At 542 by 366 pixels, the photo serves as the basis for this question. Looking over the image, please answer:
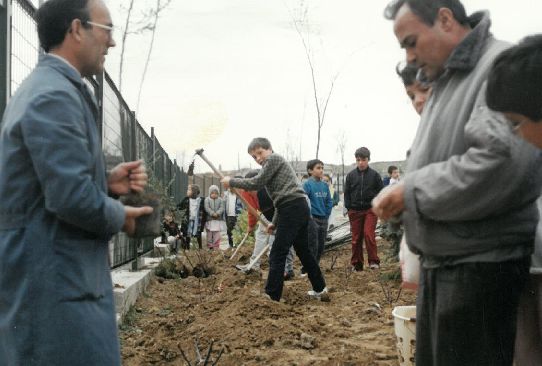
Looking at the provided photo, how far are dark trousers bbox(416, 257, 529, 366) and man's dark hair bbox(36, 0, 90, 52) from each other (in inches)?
59.0

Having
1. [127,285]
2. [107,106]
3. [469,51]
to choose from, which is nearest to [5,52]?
[469,51]

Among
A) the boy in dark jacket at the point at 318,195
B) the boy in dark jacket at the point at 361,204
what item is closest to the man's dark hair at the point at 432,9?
the boy in dark jacket at the point at 361,204

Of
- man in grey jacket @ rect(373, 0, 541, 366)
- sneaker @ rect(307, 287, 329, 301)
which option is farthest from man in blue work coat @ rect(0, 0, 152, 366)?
sneaker @ rect(307, 287, 329, 301)

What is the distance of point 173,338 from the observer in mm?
5367

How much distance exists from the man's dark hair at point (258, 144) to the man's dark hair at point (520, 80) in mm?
5405

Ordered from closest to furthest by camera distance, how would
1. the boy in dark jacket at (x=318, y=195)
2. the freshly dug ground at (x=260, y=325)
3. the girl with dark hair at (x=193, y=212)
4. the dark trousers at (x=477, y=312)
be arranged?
the dark trousers at (x=477, y=312), the freshly dug ground at (x=260, y=325), the boy in dark jacket at (x=318, y=195), the girl with dark hair at (x=193, y=212)

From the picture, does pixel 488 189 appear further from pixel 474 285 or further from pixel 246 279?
pixel 246 279

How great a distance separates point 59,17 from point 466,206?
1481 millimetres

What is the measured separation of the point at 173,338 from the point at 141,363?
759 mm

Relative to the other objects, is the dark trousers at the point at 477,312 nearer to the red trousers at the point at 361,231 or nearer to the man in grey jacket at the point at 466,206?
the man in grey jacket at the point at 466,206

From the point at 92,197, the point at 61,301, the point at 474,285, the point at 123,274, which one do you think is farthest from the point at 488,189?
the point at 123,274

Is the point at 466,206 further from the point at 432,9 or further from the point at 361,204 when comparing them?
the point at 361,204

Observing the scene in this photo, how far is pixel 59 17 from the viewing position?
7.28 ft

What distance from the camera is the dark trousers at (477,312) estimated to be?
6.80 feet
